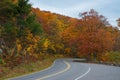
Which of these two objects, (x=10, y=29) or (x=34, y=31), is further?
(x=34, y=31)

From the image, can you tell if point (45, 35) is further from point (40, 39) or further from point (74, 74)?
point (74, 74)

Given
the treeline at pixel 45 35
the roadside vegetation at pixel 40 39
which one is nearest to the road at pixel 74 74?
the roadside vegetation at pixel 40 39

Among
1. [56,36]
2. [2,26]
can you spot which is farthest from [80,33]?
[2,26]

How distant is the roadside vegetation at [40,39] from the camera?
3991 cm

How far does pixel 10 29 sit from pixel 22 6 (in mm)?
4487

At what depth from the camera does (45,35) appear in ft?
235

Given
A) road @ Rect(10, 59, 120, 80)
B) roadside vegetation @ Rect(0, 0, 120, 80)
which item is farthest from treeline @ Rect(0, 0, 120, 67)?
road @ Rect(10, 59, 120, 80)

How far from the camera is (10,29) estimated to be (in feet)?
130

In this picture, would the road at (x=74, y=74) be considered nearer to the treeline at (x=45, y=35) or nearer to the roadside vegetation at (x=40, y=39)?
the roadside vegetation at (x=40, y=39)

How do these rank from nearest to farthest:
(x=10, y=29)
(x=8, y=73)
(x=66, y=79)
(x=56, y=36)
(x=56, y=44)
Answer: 1. (x=66, y=79)
2. (x=8, y=73)
3. (x=10, y=29)
4. (x=56, y=36)
5. (x=56, y=44)

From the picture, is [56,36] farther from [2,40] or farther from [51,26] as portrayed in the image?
[2,40]

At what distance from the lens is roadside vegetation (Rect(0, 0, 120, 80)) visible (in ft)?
131

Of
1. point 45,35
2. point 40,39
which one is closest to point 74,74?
point 40,39

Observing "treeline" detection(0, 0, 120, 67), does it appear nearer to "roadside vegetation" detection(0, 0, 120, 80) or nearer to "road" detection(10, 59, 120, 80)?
"roadside vegetation" detection(0, 0, 120, 80)
